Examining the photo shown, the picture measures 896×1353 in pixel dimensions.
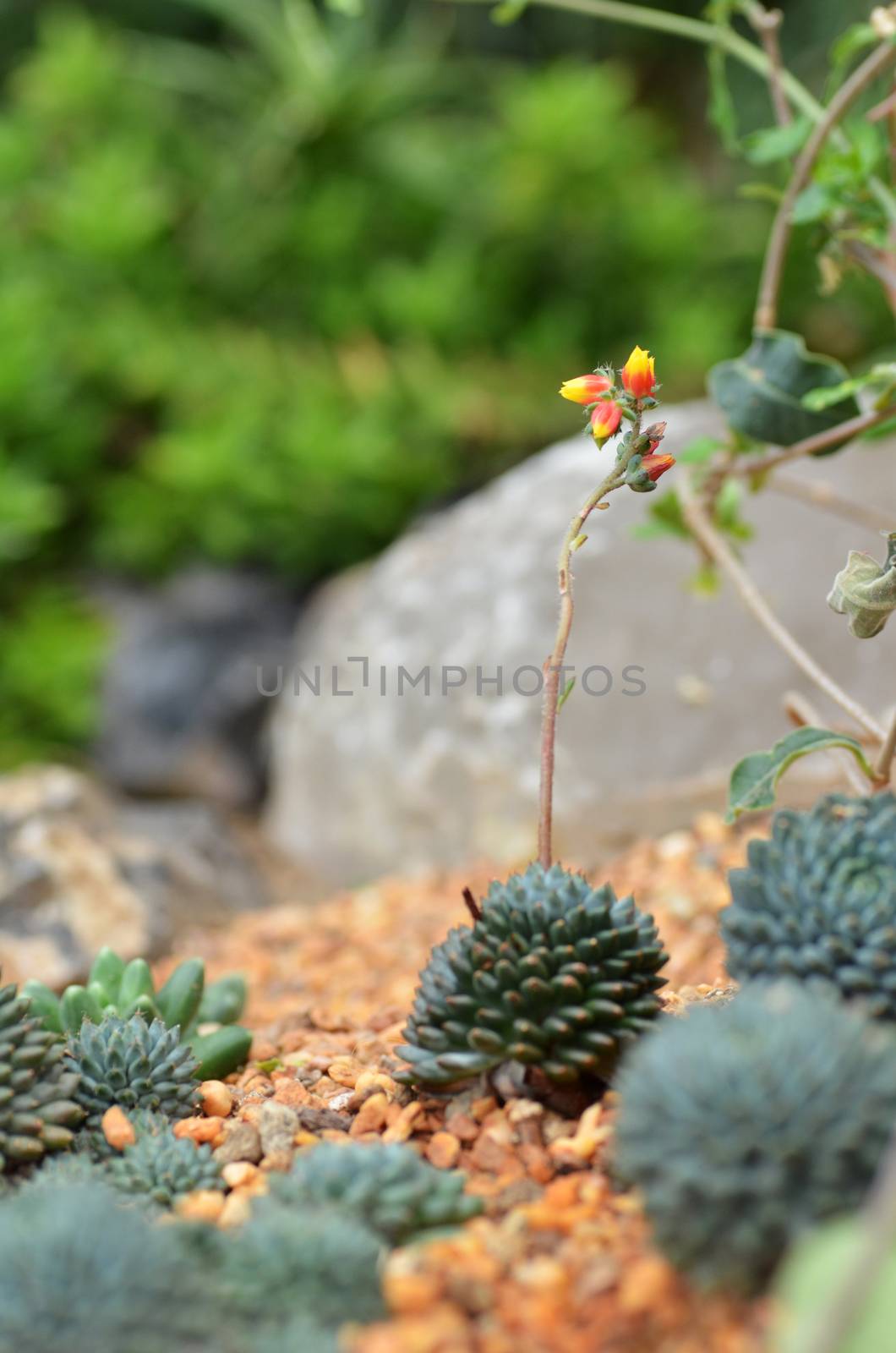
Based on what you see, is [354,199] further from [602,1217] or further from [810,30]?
[602,1217]

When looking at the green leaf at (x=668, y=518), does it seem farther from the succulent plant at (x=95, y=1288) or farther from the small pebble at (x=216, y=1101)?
the succulent plant at (x=95, y=1288)

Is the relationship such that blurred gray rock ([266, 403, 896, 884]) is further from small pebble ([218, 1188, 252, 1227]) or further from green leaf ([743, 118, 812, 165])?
small pebble ([218, 1188, 252, 1227])

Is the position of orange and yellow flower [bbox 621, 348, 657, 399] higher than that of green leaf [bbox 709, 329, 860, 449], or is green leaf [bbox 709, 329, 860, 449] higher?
green leaf [bbox 709, 329, 860, 449]

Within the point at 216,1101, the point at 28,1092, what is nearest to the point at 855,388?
the point at 216,1101

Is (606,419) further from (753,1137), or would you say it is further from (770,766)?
(753,1137)

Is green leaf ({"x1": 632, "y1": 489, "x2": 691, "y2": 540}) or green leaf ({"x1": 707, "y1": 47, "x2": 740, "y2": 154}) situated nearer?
green leaf ({"x1": 707, "y1": 47, "x2": 740, "y2": 154})

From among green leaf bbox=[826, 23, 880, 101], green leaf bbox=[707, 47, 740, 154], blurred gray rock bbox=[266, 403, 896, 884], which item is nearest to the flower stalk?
green leaf bbox=[826, 23, 880, 101]

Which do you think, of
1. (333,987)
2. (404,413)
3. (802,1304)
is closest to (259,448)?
(404,413)
